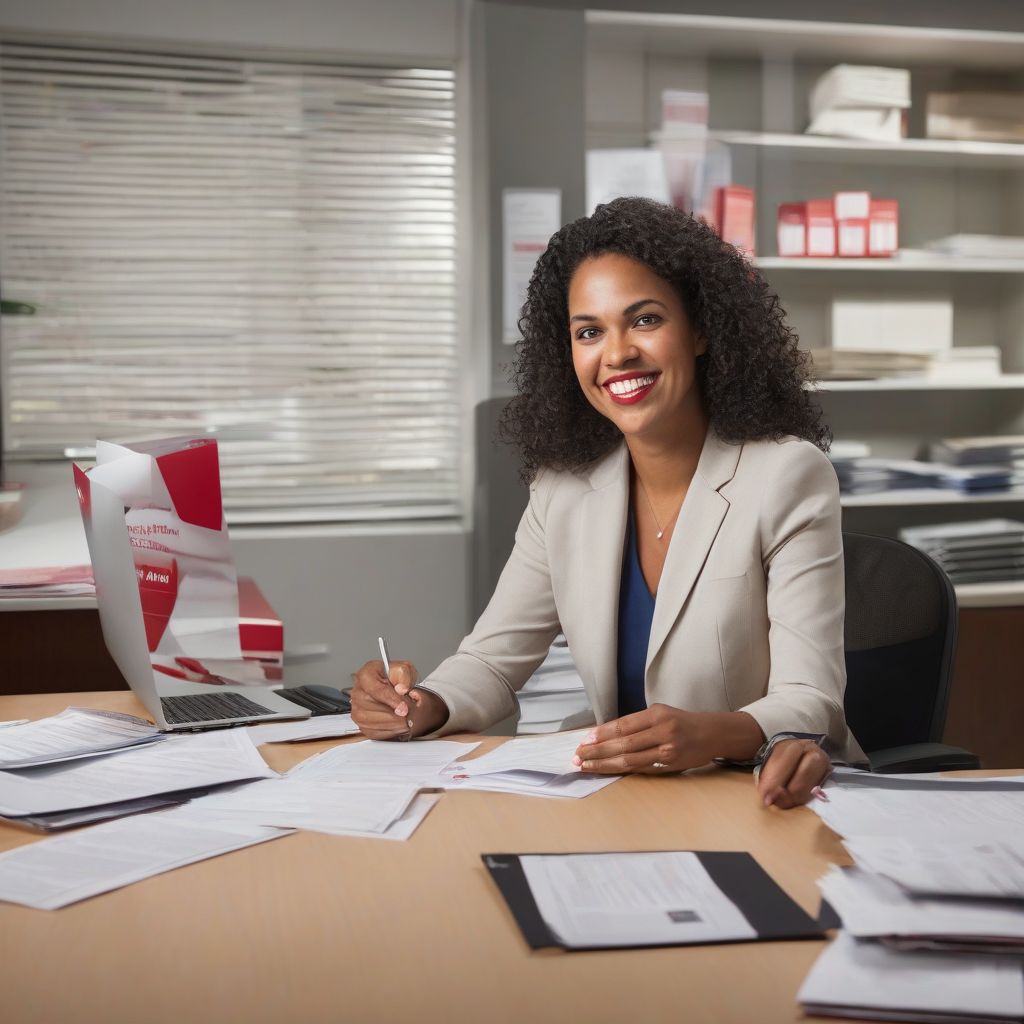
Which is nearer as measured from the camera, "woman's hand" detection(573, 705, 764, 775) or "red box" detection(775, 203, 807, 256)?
"woman's hand" detection(573, 705, 764, 775)

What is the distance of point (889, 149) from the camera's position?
3.25 meters

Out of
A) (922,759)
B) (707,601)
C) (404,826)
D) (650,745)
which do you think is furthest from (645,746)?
(922,759)

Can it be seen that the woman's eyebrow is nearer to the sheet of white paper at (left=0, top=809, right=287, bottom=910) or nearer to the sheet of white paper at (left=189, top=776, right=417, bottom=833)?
the sheet of white paper at (left=189, top=776, right=417, bottom=833)

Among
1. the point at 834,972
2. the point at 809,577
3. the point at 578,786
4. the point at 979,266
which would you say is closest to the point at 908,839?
the point at 834,972

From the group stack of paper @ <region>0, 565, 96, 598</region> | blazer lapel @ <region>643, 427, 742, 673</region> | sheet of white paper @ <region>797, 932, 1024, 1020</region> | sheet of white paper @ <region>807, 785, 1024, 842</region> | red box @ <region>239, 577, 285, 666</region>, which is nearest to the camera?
sheet of white paper @ <region>797, 932, 1024, 1020</region>

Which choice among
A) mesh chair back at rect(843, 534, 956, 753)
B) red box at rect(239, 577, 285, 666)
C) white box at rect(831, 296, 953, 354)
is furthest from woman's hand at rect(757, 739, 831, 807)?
white box at rect(831, 296, 953, 354)

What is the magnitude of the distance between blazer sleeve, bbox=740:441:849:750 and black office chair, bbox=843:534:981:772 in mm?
217

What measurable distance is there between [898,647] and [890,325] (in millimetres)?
1895

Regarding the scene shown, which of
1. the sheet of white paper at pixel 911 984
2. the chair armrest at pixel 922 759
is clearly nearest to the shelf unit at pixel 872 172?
the chair armrest at pixel 922 759

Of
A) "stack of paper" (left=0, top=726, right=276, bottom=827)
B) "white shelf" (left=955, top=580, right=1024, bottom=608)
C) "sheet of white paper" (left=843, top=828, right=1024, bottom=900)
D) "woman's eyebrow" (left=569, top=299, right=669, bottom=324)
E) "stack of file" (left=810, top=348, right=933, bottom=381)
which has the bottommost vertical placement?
"white shelf" (left=955, top=580, right=1024, bottom=608)

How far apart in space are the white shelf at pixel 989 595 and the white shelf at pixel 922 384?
60 centimetres

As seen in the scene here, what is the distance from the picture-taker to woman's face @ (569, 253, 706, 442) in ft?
5.49

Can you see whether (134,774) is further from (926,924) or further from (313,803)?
(926,924)

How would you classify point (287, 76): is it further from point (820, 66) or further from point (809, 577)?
point (809, 577)
